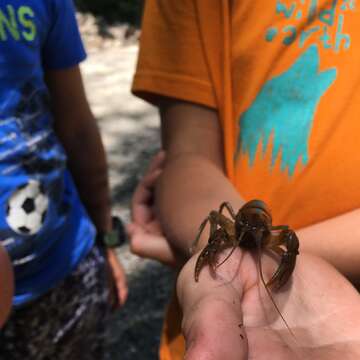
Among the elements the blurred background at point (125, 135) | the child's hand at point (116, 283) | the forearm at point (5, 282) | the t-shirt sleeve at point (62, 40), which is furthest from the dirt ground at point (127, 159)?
the forearm at point (5, 282)

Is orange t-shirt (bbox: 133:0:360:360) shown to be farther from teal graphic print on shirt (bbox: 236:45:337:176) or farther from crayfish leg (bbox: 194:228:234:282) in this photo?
crayfish leg (bbox: 194:228:234:282)

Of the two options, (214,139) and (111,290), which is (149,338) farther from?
(214,139)

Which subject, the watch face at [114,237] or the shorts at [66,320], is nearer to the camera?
the shorts at [66,320]

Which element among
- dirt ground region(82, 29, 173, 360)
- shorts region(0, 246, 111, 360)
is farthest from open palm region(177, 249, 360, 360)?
dirt ground region(82, 29, 173, 360)

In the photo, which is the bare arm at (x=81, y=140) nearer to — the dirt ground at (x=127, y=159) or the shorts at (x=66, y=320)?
the shorts at (x=66, y=320)

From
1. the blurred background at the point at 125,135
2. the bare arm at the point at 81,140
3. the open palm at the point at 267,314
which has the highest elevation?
the open palm at the point at 267,314


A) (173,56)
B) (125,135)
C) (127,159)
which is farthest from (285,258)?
(125,135)
